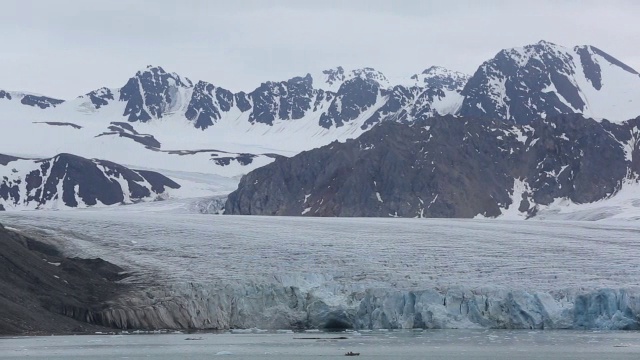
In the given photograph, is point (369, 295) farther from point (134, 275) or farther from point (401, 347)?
point (134, 275)

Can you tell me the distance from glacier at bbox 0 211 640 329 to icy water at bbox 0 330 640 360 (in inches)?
53.8

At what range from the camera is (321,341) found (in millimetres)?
48469

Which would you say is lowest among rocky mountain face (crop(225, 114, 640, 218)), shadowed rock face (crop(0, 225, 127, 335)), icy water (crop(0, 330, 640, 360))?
icy water (crop(0, 330, 640, 360))

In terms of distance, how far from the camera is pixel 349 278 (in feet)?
189

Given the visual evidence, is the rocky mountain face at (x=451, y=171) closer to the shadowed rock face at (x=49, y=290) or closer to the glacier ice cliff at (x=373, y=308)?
the glacier ice cliff at (x=373, y=308)

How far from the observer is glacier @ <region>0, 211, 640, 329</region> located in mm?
54188

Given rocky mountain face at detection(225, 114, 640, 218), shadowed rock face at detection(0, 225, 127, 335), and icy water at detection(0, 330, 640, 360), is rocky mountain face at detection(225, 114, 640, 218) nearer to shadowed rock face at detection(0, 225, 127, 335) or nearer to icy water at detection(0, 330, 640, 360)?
shadowed rock face at detection(0, 225, 127, 335)

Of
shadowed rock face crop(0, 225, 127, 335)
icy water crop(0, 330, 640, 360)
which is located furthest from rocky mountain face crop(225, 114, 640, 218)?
icy water crop(0, 330, 640, 360)

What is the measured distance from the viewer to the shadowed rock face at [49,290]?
49.9m

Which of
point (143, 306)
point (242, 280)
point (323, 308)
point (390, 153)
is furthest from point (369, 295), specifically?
point (390, 153)

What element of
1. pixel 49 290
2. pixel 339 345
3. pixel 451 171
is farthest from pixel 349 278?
pixel 451 171

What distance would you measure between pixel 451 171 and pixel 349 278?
12407 cm

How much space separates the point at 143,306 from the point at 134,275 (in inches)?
153

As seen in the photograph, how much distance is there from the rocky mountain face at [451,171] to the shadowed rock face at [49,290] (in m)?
116
